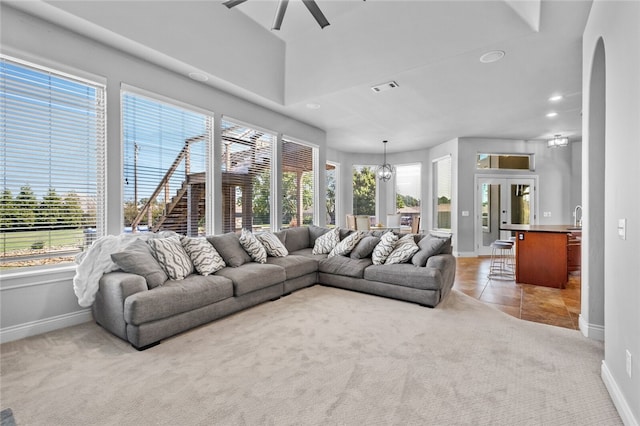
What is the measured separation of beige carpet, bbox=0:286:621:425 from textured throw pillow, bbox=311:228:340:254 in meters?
1.87

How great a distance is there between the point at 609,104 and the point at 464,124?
4.60 meters

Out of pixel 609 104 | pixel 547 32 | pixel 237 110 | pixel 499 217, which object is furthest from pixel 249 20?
pixel 499 217

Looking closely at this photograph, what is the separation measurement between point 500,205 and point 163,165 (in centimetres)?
761

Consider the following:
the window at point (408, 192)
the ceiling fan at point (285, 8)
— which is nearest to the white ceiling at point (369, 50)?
the ceiling fan at point (285, 8)

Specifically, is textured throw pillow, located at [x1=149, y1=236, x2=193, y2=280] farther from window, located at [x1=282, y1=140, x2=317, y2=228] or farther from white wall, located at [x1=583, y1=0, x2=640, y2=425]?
white wall, located at [x1=583, y1=0, x2=640, y2=425]

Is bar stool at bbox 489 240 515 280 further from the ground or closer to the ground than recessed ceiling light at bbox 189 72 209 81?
closer to the ground

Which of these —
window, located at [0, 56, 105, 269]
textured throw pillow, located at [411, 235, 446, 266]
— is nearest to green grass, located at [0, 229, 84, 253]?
window, located at [0, 56, 105, 269]

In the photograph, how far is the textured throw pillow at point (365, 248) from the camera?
176 inches

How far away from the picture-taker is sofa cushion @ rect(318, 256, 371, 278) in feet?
13.8

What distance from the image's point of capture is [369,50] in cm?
→ 401

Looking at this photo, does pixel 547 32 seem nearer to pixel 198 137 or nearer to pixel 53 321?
pixel 198 137

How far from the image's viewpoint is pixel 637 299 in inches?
61.0

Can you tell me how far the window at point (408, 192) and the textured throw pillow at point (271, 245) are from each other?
18.5 ft

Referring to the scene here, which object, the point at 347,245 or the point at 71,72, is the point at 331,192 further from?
the point at 71,72
